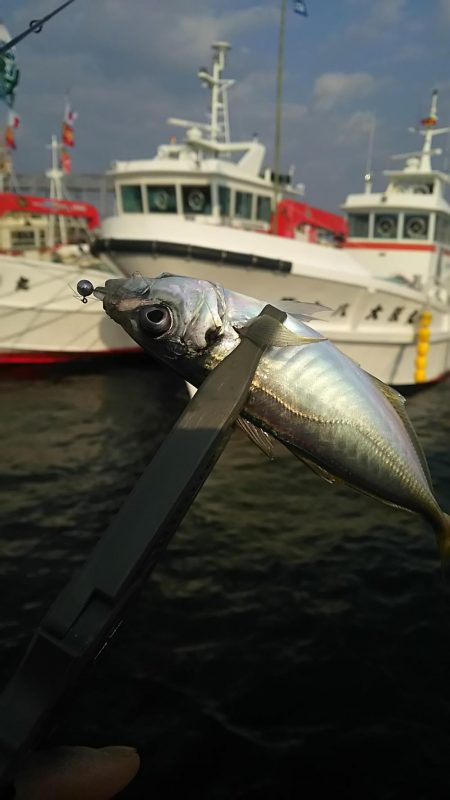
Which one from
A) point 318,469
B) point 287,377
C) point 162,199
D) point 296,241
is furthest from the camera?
point 162,199

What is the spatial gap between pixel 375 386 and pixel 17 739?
6.26 feet

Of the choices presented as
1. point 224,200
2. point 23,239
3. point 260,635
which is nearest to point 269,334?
point 260,635

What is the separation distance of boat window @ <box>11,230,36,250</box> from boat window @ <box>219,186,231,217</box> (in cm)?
1159

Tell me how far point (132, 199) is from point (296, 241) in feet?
17.6

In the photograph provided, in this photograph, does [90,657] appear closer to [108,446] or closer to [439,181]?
[108,446]

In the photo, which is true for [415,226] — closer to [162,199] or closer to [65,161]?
[162,199]

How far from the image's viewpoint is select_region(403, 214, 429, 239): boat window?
1638 cm

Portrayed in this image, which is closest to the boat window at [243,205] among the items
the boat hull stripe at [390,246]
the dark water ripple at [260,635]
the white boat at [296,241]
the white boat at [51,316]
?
the white boat at [296,241]

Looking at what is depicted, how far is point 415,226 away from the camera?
1652 centimetres

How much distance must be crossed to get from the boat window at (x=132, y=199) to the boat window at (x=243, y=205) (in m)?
2.58

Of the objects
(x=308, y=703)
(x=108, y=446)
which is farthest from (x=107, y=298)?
(x=108, y=446)

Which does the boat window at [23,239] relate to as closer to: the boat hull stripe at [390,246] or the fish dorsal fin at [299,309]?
the boat hull stripe at [390,246]

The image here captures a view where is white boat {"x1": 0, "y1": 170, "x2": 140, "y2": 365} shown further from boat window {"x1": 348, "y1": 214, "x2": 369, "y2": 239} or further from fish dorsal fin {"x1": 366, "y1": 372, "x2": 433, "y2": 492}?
fish dorsal fin {"x1": 366, "y1": 372, "x2": 433, "y2": 492}

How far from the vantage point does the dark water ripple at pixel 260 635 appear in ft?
12.7
